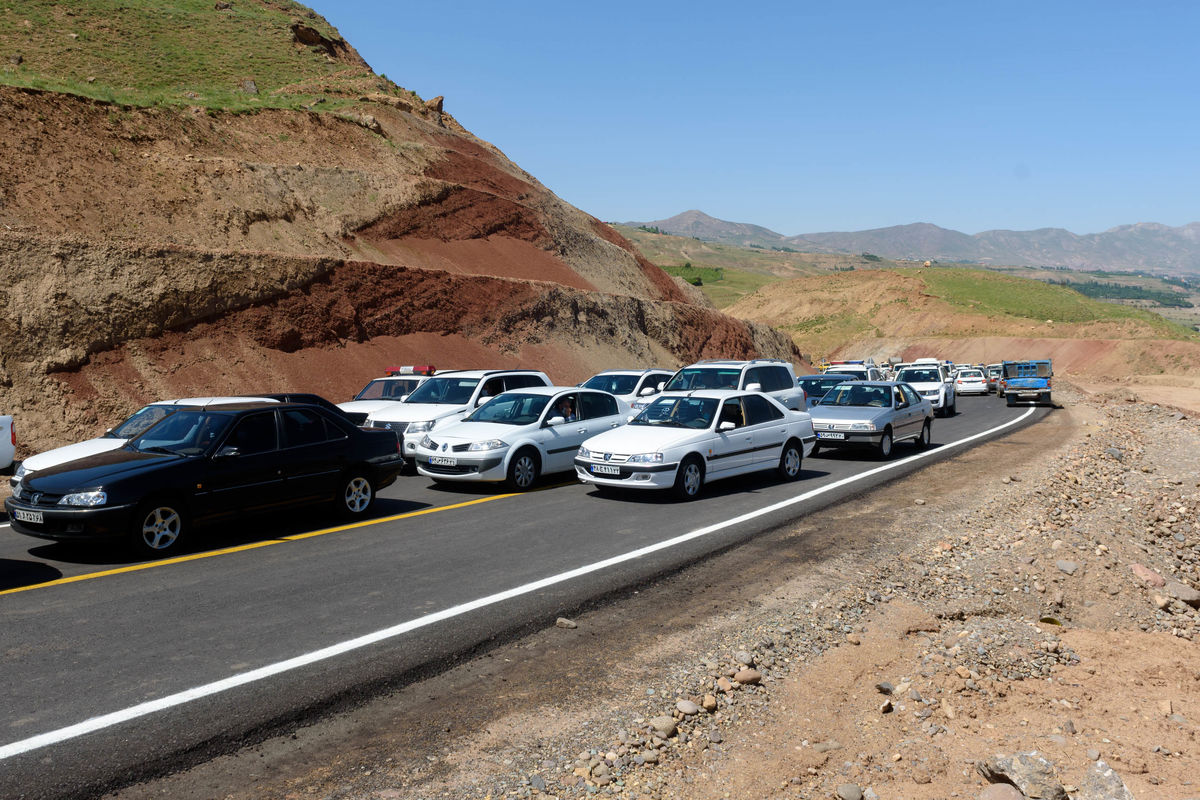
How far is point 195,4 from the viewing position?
190 ft

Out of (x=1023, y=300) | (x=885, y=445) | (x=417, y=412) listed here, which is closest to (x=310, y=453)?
(x=417, y=412)

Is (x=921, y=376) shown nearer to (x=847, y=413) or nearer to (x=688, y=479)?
(x=847, y=413)

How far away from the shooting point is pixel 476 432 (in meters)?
13.8

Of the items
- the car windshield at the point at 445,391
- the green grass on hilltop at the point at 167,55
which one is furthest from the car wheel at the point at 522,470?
the green grass on hilltop at the point at 167,55

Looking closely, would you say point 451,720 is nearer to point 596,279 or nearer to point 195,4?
point 596,279

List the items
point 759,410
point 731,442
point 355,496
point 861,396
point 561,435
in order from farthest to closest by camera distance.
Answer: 1. point 861,396
2. point 561,435
3. point 759,410
4. point 731,442
5. point 355,496

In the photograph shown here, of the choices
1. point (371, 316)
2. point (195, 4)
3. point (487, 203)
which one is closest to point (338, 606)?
point (371, 316)

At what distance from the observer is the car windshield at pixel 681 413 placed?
13.4m

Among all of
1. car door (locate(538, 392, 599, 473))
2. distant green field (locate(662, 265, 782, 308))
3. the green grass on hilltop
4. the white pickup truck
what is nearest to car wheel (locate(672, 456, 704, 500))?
car door (locate(538, 392, 599, 473))

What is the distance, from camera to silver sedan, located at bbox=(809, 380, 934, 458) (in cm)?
1748

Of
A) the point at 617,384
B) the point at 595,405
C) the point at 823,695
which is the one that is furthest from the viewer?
the point at 617,384

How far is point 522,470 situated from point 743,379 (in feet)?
19.4

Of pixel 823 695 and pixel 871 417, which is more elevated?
pixel 871 417

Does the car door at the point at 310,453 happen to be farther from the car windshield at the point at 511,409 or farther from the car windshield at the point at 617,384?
the car windshield at the point at 617,384
